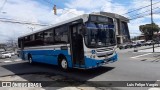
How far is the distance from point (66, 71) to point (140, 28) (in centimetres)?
9397

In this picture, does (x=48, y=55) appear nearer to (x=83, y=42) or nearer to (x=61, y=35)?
(x=61, y=35)

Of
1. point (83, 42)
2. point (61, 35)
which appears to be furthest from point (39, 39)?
point (83, 42)

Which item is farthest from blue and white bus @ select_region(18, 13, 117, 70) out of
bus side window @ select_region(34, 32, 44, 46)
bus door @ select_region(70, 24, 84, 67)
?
bus side window @ select_region(34, 32, 44, 46)

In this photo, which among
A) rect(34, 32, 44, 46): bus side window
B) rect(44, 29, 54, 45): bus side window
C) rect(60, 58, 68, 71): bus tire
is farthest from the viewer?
rect(34, 32, 44, 46): bus side window

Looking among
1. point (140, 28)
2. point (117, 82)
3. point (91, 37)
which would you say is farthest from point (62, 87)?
point (140, 28)

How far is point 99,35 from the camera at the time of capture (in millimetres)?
11016

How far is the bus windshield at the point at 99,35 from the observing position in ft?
34.5

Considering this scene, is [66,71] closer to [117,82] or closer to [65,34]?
[65,34]

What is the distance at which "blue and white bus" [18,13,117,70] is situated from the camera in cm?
1052

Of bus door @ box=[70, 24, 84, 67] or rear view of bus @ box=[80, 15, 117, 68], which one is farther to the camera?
bus door @ box=[70, 24, 84, 67]

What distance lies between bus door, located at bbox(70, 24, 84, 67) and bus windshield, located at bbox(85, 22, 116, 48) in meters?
0.52

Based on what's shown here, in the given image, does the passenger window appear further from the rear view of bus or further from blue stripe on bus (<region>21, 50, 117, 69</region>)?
the rear view of bus

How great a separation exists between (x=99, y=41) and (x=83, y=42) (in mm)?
1005

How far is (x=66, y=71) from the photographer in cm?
1284
